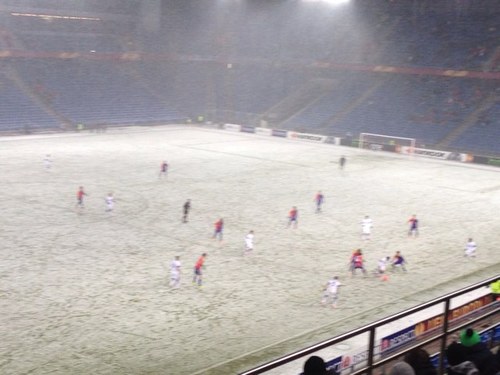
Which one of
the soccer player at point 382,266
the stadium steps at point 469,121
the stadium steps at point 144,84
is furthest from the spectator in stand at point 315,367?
the stadium steps at point 144,84

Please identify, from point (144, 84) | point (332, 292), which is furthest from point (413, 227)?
point (144, 84)

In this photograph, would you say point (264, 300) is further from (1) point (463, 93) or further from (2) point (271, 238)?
(1) point (463, 93)

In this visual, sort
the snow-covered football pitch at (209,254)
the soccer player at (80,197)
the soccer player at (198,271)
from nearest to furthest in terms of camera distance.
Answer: the snow-covered football pitch at (209,254) < the soccer player at (198,271) < the soccer player at (80,197)

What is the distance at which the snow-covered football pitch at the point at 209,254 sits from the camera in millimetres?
16312

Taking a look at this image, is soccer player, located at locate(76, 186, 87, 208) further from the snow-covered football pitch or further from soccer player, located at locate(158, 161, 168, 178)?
soccer player, located at locate(158, 161, 168, 178)

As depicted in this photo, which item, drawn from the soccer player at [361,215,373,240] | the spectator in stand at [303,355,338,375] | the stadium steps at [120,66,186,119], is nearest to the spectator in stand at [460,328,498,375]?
the spectator in stand at [303,355,338,375]

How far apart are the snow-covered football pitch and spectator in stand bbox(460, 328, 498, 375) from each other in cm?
950

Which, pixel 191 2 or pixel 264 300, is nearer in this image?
pixel 264 300

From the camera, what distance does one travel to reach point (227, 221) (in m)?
29.6

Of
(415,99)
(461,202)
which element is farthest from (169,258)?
(415,99)

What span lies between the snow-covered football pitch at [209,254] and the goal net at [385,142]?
9.47 m

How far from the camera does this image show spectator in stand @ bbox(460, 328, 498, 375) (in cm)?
621

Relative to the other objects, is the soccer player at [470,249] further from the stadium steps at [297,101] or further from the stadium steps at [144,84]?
the stadium steps at [144,84]

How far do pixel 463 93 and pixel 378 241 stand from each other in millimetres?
43845
